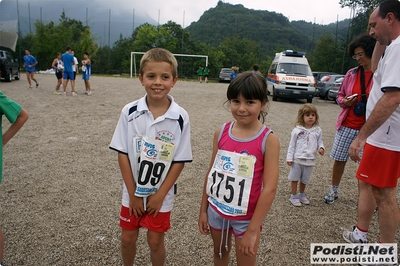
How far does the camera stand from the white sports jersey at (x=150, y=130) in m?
1.99

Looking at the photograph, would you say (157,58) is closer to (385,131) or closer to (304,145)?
(385,131)

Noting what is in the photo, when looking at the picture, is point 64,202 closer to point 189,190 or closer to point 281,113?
point 189,190

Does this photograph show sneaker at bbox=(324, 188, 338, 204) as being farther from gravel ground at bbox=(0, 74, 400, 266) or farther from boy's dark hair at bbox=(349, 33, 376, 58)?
boy's dark hair at bbox=(349, 33, 376, 58)

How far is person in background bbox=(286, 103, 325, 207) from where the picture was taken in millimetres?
3486

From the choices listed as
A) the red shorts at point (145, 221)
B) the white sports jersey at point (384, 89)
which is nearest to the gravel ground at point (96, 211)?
the red shorts at point (145, 221)

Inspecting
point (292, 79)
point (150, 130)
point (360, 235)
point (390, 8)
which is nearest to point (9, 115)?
point (150, 130)

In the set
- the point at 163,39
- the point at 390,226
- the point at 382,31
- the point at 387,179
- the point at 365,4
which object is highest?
the point at 365,4

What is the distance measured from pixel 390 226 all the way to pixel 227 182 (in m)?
1.63

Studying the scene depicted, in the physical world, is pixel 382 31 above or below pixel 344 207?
above

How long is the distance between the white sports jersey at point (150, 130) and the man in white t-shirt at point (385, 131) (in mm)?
1409

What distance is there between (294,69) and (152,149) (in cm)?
1352

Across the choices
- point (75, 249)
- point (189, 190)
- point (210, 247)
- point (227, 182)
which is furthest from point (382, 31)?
point (75, 249)

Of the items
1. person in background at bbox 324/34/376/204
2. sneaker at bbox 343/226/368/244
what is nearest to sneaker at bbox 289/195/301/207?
person in background at bbox 324/34/376/204

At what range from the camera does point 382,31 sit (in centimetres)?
239
